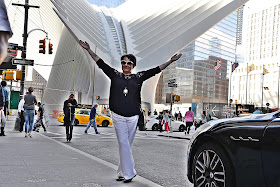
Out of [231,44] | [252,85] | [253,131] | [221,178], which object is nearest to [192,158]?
[221,178]

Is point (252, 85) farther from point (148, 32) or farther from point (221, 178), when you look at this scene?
point (221, 178)

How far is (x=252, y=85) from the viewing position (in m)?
113

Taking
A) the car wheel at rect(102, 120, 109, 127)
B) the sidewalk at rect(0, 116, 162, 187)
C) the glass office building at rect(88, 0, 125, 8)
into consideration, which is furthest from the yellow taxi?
the glass office building at rect(88, 0, 125, 8)

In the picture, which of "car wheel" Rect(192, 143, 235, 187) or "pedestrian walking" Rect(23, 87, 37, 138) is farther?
"pedestrian walking" Rect(23, 87, 37, 138)

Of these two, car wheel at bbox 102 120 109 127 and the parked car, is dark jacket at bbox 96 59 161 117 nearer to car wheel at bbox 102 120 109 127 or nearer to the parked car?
the parked car

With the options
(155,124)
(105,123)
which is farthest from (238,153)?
(105,123)

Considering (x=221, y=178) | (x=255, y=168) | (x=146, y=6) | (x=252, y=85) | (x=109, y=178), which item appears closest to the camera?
(x=255, y=168)

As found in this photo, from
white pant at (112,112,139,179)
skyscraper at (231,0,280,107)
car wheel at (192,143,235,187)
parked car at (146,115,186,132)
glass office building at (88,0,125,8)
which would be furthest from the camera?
glass office building at (88,0,125,8)

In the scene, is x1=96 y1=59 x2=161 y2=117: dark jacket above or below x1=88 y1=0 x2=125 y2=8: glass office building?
below

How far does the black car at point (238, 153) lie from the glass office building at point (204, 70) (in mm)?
119193

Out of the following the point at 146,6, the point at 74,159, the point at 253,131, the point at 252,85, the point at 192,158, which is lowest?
the point at 74,159

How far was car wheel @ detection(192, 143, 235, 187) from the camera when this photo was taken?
12.2 feet

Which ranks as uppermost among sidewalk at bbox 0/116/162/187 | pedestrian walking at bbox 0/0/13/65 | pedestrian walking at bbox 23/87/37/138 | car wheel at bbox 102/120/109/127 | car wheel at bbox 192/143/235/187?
pedestrian walking at bbox 0/0/13/65

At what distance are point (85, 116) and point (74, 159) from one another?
21.1m
